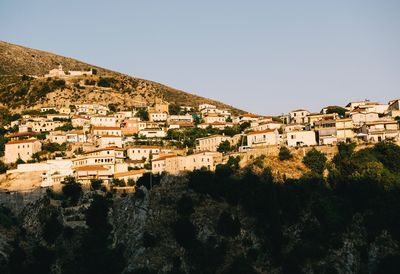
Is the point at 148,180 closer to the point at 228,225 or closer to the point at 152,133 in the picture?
the point at 228,225

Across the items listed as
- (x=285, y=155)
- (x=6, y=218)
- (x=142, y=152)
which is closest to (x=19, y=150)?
(x=142, y=152)

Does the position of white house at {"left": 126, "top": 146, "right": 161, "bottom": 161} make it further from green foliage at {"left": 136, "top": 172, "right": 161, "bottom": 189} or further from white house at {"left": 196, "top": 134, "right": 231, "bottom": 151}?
green foliage at {"left": 136, "top": 172, "right": 161, "bottom": 189}

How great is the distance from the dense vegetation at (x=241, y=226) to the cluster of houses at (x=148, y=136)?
4.28 metres

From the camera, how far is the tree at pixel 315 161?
59522mm

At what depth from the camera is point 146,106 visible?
342ft

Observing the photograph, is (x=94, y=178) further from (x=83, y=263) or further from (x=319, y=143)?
(x=319, y=143)

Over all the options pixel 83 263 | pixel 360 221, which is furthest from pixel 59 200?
pixel 360 221

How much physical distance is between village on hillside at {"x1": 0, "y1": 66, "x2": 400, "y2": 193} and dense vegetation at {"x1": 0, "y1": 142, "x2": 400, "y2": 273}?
4.36m

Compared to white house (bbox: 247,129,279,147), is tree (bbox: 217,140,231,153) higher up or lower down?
lower down

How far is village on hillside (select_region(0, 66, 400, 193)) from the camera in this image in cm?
6312

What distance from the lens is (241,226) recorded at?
5412cm

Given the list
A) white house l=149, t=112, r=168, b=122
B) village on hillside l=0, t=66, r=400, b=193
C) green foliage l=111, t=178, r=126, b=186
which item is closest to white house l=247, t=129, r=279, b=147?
village on hillside l=0, t=66, r=400, b=193

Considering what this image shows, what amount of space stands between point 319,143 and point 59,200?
94.5ft

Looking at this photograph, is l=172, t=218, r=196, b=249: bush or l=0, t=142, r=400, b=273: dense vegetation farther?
l=172, t=218, r=196, b=249: bush
